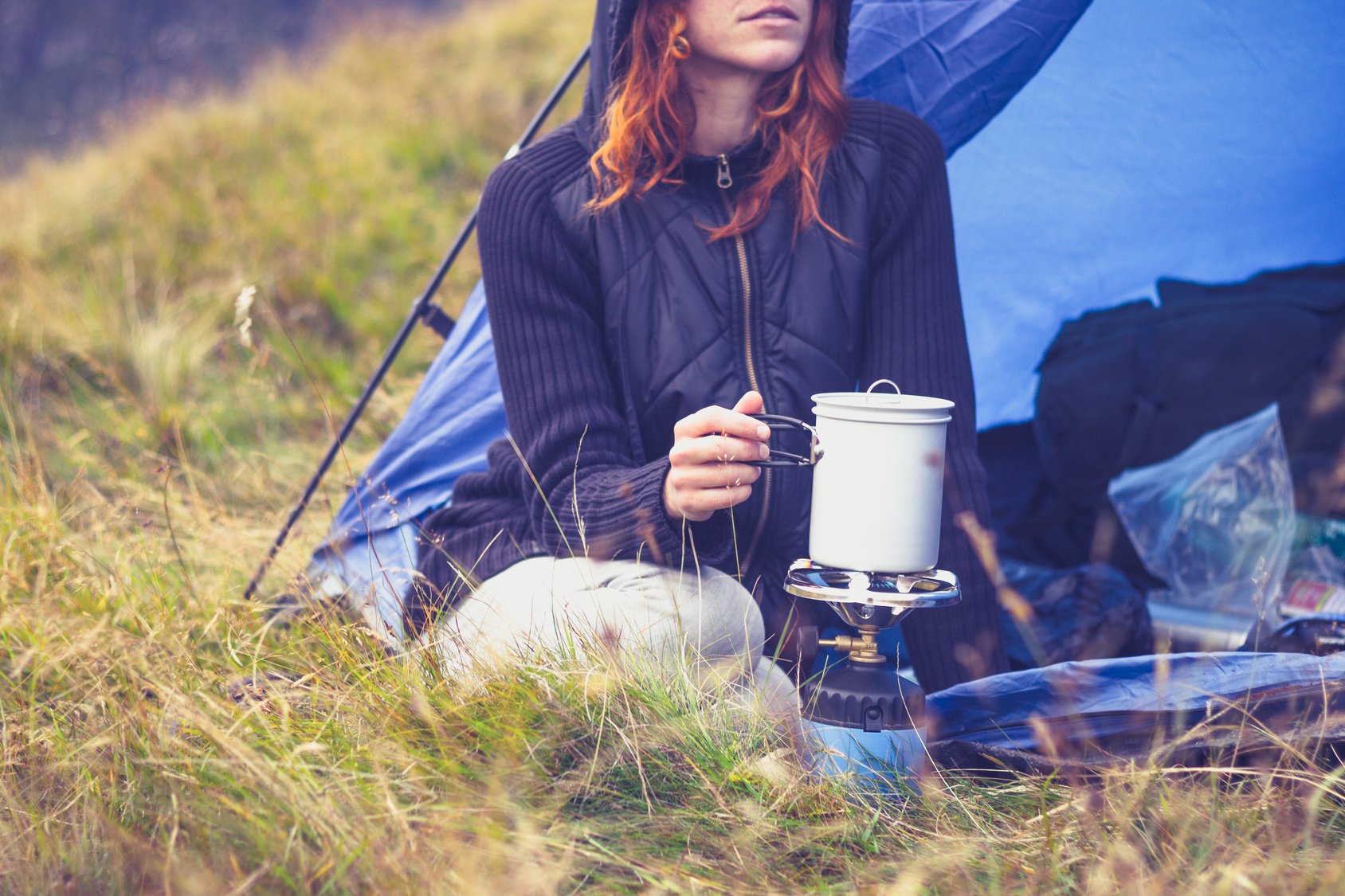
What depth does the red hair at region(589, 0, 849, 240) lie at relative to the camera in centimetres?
167

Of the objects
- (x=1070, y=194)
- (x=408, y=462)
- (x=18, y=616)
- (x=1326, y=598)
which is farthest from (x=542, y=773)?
(x=1070, y=194)

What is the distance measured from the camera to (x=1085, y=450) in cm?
254

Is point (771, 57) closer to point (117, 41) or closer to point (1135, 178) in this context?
point (1135, 178)

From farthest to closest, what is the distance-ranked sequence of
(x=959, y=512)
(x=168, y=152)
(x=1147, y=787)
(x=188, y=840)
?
(x=168, y=152), (x=959, y=512), (x=1147, y=787), (x=188, y=840)

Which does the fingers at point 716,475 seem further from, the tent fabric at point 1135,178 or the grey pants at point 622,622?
the tent fabric at point 1135,178

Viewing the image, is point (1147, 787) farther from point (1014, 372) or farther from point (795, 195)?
point (1014, 372)

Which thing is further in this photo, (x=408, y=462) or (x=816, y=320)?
(x=408, y=462)

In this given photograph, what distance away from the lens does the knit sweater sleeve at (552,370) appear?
5.20 feet

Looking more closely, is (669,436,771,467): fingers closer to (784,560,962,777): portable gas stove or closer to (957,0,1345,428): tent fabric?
(784,560,962,777): portable gas stove

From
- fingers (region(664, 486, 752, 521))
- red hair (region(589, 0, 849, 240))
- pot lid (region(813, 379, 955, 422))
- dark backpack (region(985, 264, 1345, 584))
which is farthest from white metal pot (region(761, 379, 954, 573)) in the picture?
dark backpack (region(985, 264, 1345, 584))

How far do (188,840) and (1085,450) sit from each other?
80.8 inches

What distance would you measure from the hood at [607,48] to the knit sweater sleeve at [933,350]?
0.60ft

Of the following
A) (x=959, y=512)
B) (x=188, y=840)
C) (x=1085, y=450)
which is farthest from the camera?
(x=1085, y=450)

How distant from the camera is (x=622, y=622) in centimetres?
151
